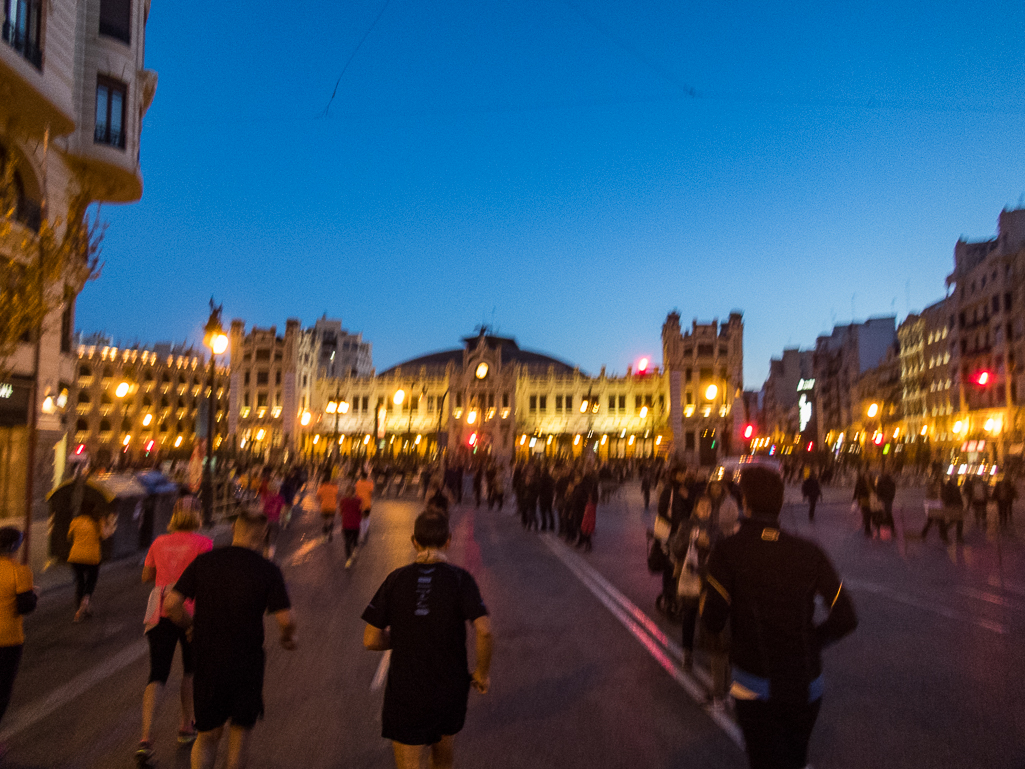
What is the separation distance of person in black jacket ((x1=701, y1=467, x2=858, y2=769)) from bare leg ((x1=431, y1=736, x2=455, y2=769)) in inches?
58.9

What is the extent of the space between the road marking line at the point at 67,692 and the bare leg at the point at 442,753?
3974 mm

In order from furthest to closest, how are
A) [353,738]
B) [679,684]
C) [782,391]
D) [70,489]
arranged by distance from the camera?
[782,391] < [70,489] < [679,684] < [353,738]

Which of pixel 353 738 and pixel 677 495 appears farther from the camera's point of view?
pixel 677 495

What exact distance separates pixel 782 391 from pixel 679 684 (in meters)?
133

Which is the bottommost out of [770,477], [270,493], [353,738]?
[353,738]

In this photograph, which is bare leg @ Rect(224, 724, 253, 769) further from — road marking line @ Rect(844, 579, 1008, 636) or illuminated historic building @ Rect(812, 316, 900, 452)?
illuminated historic building @ Rect(812, 316, 900, 452)

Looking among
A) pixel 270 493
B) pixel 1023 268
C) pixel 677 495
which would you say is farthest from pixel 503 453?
pixel 677 495

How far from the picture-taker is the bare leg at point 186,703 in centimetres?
547

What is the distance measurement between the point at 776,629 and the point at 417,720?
183cm

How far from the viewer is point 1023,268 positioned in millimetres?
50469

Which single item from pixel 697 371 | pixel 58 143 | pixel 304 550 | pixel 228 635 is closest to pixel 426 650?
pixel 228 635

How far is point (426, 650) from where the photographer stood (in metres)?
3.73

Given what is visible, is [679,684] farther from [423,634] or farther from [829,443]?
[829,443]

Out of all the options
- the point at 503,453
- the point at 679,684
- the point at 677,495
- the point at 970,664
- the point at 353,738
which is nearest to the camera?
the point at 353,738
